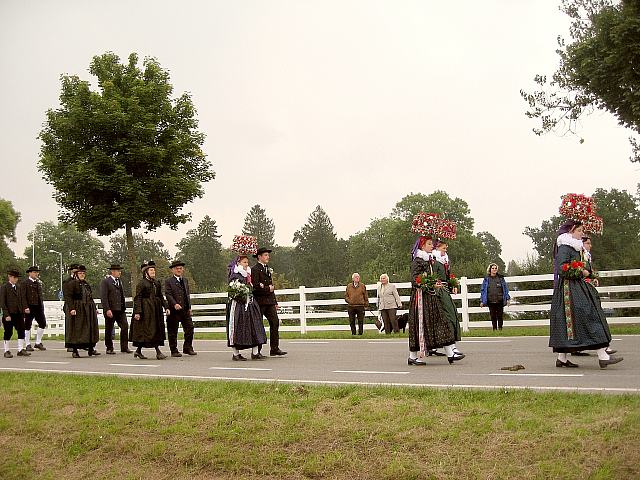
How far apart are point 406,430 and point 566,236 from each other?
5.25m

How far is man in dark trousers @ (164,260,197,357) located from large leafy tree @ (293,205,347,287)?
86496 mm

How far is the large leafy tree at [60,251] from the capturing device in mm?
112188

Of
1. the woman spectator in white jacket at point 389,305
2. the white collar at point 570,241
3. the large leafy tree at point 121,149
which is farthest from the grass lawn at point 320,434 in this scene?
the large leafy tree at point 121,149

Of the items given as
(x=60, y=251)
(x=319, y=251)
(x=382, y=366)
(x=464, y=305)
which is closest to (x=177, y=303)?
(x=382, y=366)

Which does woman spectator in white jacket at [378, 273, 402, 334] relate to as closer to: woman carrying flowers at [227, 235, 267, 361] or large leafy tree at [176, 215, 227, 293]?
woman carrying flowers at [227, 235, 267, 361]

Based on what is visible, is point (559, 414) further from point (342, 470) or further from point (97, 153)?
point (97, 153)

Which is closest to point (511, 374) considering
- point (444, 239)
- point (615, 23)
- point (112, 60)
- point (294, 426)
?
point (444, 239)

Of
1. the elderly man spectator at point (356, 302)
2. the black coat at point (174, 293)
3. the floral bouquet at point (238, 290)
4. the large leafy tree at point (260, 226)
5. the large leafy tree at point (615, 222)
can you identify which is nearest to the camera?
the floral bouquet at point (238, 290)

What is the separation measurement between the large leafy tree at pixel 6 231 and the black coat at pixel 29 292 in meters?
69.9

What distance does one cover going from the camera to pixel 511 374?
1059 cm

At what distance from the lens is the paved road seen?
984cm

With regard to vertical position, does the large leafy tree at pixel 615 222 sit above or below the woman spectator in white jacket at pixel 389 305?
above

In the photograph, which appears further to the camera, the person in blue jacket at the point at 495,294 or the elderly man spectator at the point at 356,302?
the elderly man spectator at the point at 356,302

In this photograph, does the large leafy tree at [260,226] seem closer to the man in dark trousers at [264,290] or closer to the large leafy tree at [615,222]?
the large leafy tree at [615,222]
